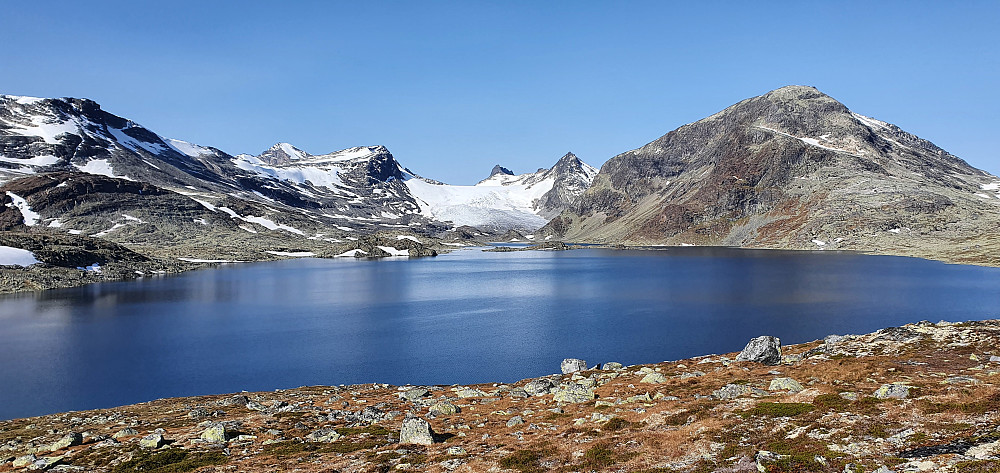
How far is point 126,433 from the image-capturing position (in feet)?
95.2

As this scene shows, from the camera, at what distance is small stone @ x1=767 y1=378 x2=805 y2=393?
2786 cm

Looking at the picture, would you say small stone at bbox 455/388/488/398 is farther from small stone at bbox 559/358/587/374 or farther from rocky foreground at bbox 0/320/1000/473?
small stone at bbox 559/358/587/374

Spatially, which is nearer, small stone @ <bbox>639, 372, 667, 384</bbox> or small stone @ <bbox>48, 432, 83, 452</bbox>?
small stone @ <bbox>48, 432, 83, 452</bbox>

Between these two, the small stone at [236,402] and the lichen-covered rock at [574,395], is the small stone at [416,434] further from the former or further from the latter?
the small stone at [236,402]

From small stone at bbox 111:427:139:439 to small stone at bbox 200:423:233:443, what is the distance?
4.56 metres

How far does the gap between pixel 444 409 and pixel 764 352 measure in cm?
2258

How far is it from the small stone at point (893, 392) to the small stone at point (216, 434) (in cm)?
3056

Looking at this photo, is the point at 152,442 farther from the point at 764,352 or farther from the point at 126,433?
the point at 764,352

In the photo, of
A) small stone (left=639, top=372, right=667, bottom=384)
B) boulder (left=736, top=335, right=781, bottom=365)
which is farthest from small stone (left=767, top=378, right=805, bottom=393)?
boulder (left=736, top=335, right=781, bottom=365)

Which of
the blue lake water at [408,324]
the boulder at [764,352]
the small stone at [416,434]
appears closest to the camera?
the small stone at [416,434]

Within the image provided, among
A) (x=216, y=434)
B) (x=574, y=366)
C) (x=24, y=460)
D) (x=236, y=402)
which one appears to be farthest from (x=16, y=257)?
(x=574, y=366)

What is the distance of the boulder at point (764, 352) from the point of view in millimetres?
37469

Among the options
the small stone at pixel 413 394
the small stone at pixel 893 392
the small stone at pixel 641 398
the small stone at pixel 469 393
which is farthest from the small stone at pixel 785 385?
the small stone at pixel 413 394

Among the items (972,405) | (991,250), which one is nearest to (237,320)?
(972,405)
